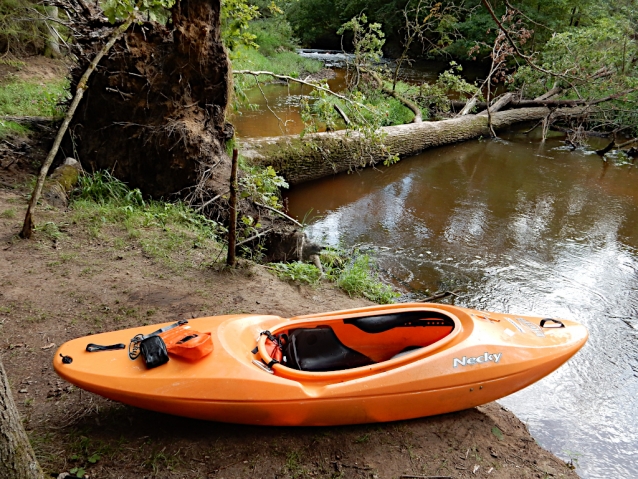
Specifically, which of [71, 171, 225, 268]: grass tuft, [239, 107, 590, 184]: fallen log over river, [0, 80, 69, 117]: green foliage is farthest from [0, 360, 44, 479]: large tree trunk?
[0, 80, 69, 117]: green foliage

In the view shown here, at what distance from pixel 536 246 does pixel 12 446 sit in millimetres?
6200

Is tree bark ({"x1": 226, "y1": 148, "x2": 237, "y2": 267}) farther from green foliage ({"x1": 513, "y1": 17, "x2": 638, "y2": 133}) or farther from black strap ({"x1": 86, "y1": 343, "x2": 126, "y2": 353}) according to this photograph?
green foliage ({"x1": 513, "y1": 17, "x2": 638, "y2": 133})

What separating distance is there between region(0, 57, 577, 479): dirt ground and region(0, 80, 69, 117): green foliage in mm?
2330

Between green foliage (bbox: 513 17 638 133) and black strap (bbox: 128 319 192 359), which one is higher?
green foliage (bbox: 513 17 638 133)

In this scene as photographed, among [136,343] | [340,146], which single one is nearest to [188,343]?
[136,343]

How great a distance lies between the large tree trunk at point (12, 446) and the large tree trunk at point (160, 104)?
383 centimetres

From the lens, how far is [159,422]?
2482 millimetres

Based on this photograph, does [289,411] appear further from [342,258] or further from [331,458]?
[342,258]

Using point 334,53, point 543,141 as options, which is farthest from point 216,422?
point 334,53

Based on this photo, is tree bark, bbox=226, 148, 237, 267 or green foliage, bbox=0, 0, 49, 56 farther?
green foliage, bbox=0, 0, 49, 56

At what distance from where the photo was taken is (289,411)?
2.44 m

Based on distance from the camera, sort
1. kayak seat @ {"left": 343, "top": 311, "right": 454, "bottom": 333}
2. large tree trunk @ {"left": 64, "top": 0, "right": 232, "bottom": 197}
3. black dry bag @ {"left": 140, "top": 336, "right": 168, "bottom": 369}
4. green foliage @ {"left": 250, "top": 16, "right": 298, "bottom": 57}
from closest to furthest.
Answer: black dry bag @ {"left": 140, "top": 336, "right": 168, "bottom": 369} < kayak seat @ {"left": 343, "top": 311, "right": 454, "bottom": 333} < large tree trunk @ {"left": 64, "top": 0, "right": 232, "bottom": 197} < green foliage @ {"left": 250, "top": 16, "right": 298, "bottom": 57}

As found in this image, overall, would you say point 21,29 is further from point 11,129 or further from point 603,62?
point 603,62

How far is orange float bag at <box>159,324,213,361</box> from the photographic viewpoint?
96.5 inches
